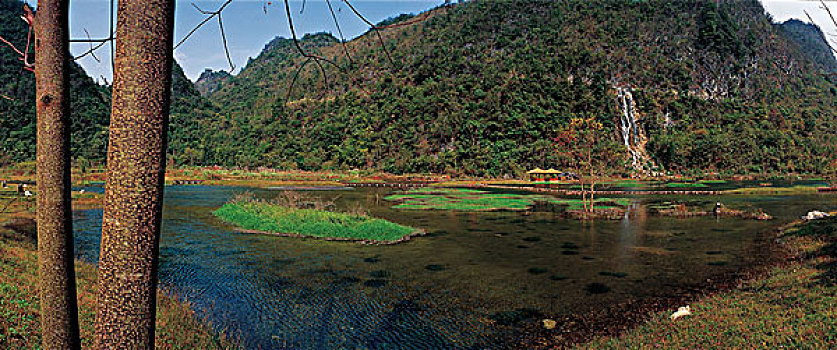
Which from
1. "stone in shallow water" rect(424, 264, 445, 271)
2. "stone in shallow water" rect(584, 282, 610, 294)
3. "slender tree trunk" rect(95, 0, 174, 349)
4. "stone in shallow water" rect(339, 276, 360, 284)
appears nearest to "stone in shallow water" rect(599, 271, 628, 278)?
"stone in shallow water" rect(584, 282, 610, 294)

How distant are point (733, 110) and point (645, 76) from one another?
1276 inches

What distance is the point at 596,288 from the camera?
17.7 meters

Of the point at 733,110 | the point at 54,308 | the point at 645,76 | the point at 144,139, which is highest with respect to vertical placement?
the point at 645,76

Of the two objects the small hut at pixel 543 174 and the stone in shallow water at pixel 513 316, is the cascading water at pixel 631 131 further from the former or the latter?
the stone in shallow water at pixel 513 316

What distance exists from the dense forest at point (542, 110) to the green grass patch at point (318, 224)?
270 feet

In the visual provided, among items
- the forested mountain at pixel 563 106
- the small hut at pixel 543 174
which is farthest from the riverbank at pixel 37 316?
the forested mountain at pixel 563 106

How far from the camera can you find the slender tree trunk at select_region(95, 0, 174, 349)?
2.58 metres

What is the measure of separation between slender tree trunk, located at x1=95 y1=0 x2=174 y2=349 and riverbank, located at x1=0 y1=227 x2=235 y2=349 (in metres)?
6.88

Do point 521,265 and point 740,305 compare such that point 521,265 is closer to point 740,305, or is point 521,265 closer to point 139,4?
point 740,305

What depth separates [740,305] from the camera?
12.7m

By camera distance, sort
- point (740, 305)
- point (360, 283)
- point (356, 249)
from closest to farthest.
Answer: point (740, 305) → point (360, 283) → point (356, 249)

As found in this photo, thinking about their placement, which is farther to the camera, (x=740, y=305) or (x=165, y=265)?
(x=165, y=265)

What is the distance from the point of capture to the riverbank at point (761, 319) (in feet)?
30.7

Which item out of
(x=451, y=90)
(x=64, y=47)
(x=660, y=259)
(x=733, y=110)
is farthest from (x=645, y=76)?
(x=64, y=47)
